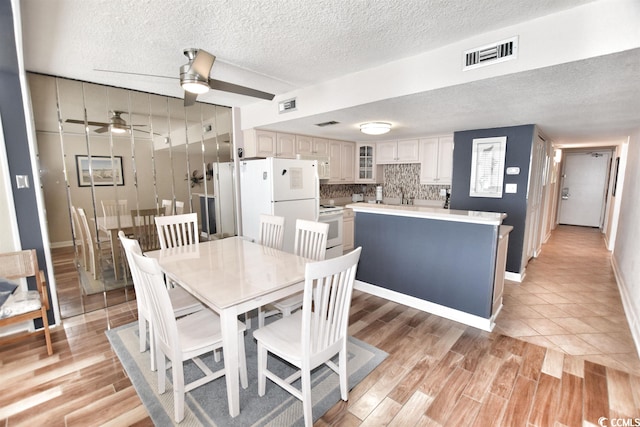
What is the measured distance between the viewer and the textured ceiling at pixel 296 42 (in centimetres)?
173

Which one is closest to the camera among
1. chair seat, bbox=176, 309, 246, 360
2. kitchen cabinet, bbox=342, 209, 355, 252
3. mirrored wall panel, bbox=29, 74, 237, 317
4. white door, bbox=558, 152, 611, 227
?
chair seat, bbox=176, 309, 246, 360

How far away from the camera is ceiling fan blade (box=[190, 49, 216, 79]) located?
6.79ft

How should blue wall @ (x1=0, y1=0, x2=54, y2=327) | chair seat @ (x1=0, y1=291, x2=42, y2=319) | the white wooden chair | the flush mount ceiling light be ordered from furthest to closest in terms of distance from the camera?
the flush mount ceiling light < blue wall @ (x1=0, y1=0, x2=54, y2=327) < chair seat @ (x1=0, y1=291, x2=42, y2=319) < the white wooden chair

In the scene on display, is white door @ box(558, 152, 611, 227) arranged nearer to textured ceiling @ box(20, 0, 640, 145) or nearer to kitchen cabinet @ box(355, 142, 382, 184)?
kitchen cabinet @ box(355, 142, 382, 184)

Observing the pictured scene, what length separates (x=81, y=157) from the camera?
3.06 m

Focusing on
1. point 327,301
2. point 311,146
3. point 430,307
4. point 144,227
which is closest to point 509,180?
point 430,307

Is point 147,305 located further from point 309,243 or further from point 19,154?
point 19,154

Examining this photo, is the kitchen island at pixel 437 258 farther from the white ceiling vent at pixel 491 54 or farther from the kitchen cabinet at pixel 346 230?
the kitchen cabinet at pixel 346 230

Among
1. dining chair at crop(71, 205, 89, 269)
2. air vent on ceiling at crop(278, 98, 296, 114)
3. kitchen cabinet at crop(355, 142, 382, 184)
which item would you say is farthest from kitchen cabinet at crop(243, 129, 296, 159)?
dining chair at crop(71, 205, 89, 269)

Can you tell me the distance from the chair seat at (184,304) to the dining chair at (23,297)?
110cm

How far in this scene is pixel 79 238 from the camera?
10.6 feet

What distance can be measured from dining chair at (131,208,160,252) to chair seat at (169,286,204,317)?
170 centimetres

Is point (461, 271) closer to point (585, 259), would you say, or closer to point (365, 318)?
point (365, 318)

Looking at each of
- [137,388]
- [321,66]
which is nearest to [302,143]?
[321,66]
